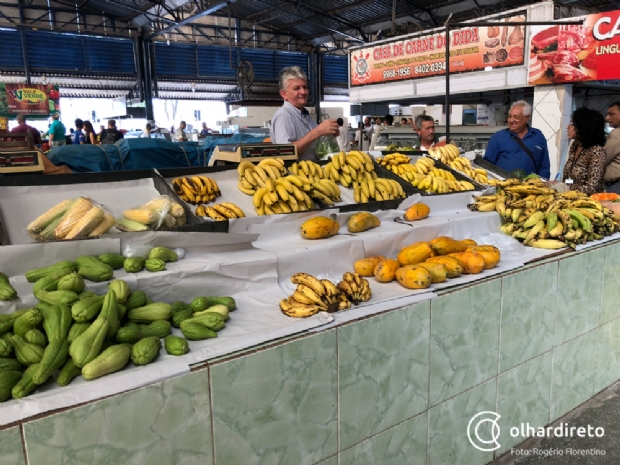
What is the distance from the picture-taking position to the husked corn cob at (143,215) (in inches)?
84.2

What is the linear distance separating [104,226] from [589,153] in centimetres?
438

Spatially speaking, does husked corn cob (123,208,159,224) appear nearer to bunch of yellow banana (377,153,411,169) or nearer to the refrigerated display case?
bunch of yellow banana (377,153,411,169)

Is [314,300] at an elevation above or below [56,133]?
below

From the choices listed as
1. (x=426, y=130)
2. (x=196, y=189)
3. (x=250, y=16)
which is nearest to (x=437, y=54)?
(x=426, y=130)

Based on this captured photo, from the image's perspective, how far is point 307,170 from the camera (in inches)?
121

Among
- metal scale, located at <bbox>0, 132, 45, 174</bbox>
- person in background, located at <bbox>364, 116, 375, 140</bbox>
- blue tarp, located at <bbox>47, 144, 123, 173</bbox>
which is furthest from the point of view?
person in background, located at <bbox>364, 116, 375, 140</bbox>

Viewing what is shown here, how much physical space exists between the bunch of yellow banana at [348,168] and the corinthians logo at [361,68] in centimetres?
940

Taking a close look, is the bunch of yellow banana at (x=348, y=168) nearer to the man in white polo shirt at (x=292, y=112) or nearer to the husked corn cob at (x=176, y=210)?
the man in white polo shirt at (x=292, y=112)

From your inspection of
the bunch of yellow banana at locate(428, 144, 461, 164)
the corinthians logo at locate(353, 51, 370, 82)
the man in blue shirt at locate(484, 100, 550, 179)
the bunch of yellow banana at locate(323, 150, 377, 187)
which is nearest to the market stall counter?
the bunch of yellow banana at locate(323, 150, 377, 187)

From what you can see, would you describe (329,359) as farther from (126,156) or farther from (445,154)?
(126,156)

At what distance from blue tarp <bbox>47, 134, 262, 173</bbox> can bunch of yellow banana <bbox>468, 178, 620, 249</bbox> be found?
4.23 meters

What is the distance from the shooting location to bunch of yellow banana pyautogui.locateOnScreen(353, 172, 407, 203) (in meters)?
3.00

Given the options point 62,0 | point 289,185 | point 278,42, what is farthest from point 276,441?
point 278,42

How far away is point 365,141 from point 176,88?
1068 cm
